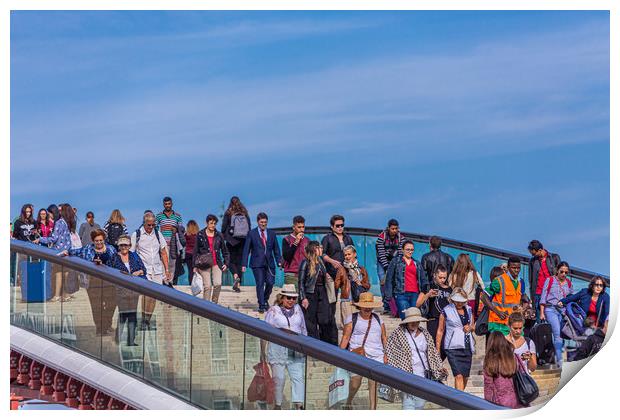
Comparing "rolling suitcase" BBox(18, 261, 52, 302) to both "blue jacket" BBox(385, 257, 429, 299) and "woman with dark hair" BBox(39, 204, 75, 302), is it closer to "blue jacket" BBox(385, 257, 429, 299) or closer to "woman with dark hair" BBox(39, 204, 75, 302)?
"woman with dark hair" BBox(39, 204, 75, 302)

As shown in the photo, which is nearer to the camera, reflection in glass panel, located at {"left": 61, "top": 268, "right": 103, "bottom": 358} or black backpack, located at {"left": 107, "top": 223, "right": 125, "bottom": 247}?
reflection in glass panel, located at {"left": 61, "top": 268, "right": 103, "bottom": 358}

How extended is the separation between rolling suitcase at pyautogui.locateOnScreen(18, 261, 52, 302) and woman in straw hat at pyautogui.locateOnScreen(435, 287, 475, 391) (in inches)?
183

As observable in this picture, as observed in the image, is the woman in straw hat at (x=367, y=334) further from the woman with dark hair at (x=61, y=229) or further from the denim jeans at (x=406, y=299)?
the woman with dark hair at (x=61, y=229)

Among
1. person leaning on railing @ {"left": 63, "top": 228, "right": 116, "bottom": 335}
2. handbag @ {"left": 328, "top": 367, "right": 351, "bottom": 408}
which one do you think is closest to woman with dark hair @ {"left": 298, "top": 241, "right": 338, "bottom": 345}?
person leaning on railing @ {"left": 63, "top": 228, "right": 116, "bottom": 335}

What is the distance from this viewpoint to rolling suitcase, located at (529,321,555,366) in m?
20.2

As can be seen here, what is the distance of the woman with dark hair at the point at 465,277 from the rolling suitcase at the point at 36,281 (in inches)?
188

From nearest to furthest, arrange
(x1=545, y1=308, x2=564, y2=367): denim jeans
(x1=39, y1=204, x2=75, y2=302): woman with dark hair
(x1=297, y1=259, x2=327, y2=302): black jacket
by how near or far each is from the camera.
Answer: (x1=297, y1=259, x2=327, y2=302): black jacket, (x1=545, y1=308, x2=564, y2=367): denim jeans, (x1=39, y1=204, x2=75, y2=302): woman with dark hair

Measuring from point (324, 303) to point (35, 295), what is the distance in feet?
11.2

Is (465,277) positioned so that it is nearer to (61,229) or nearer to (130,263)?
(130,263)

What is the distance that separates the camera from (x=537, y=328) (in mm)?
20547


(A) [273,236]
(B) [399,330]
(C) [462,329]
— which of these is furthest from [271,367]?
(A) [273,236]

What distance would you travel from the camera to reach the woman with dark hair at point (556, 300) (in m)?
20.6

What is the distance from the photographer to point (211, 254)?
22.0 m
